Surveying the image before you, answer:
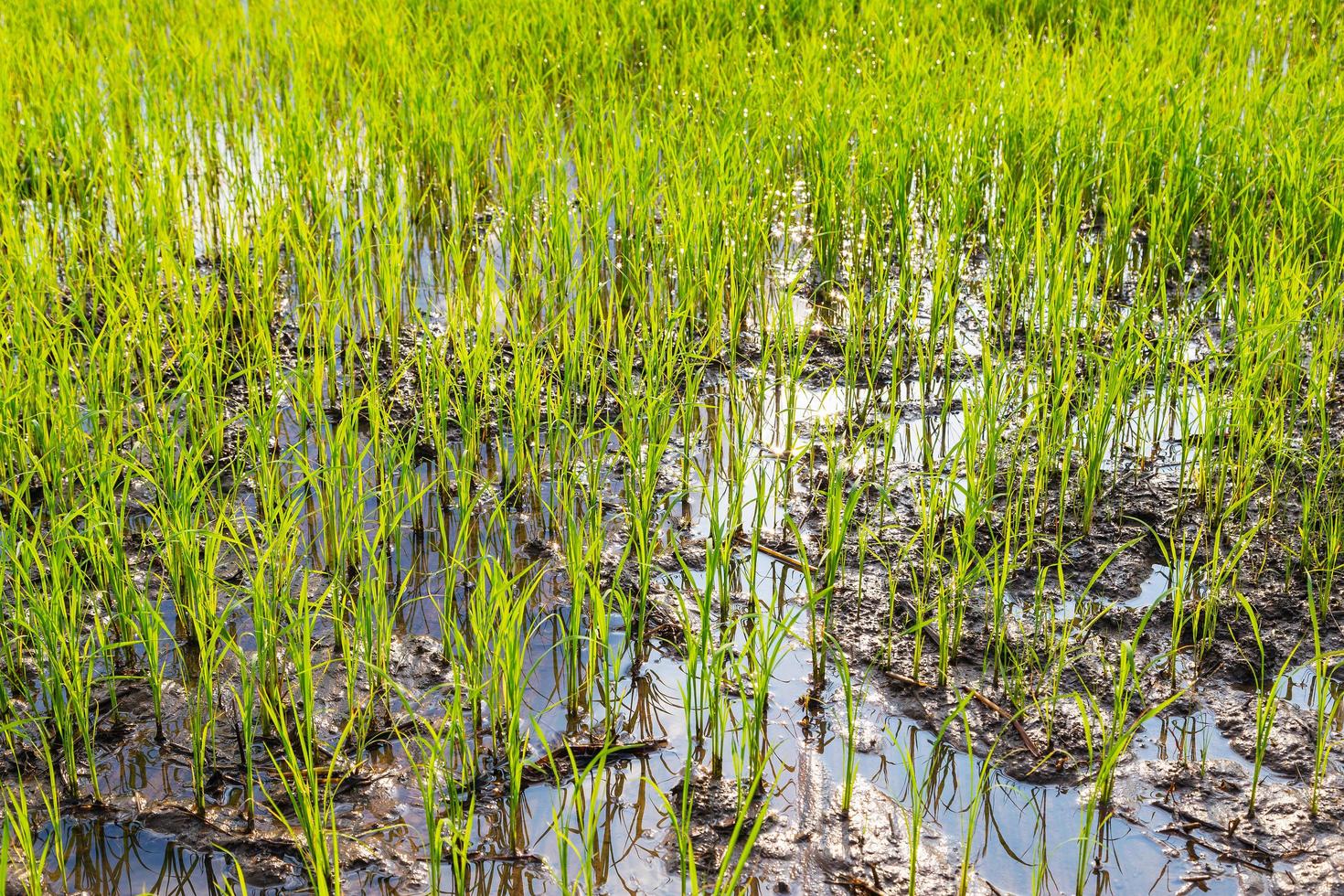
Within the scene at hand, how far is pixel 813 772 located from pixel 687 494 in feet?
2.36

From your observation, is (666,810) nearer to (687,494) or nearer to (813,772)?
(813,772)

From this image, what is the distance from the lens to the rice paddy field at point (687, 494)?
1746 mm

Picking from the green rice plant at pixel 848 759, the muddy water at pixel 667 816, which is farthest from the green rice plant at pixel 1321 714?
the green rice plant at pixel 848 759

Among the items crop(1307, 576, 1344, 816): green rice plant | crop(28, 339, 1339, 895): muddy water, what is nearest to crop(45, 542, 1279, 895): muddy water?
crop(28, 339, 1339, 895): muddy water

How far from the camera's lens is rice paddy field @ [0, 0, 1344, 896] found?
1.75 meters

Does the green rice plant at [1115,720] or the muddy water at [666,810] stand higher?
the green rice plant at [1115,720]

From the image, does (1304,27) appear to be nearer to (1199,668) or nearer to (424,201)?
(424,201)

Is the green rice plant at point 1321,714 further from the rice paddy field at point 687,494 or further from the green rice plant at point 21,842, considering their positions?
the green rice plant at point 21,842

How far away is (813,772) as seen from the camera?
73.1 inches

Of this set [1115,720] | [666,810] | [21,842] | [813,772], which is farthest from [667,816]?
[21,842]

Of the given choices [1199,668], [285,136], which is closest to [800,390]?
[1199,668]

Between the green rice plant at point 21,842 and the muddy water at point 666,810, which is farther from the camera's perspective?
the muddy water at point 666,810

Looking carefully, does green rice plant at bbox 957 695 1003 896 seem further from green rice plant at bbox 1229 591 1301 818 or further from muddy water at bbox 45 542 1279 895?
green rice plant at bbox 1229 591 1301 818

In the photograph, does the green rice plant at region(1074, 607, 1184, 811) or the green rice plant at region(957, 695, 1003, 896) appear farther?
the green rice plant at region(1074, 607, 1184, 811)
